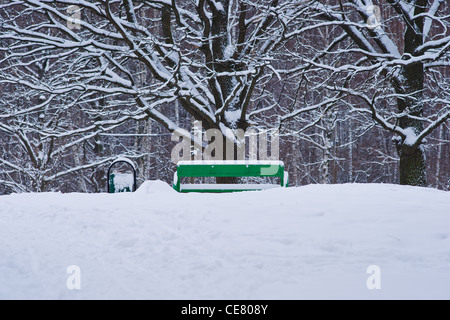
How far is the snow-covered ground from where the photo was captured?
134 inches

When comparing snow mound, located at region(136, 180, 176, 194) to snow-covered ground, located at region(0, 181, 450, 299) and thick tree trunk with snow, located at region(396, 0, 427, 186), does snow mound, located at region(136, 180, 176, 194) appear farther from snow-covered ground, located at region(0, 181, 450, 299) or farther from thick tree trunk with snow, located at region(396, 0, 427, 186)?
thick tree trunk with snow, located at region(396, 0, 427, 186)

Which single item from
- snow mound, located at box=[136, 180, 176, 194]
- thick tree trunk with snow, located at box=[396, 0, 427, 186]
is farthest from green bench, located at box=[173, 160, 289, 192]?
thick tree trunk with snow, located at box=[396, 0, 427, 186]

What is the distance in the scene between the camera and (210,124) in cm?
1197

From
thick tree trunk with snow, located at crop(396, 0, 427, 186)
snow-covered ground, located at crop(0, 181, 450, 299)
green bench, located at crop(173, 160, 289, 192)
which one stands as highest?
thick tree trunk with snow, located at crop(396, 0, 427, 186)

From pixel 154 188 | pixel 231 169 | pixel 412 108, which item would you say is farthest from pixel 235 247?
Result: pixel 412 108

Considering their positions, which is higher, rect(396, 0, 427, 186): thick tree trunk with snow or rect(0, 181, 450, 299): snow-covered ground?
rect(396, 0, 427, 186): thick tree trunk with snow

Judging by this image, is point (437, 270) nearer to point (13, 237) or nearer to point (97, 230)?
point (97, 230)

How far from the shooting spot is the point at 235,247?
432cm

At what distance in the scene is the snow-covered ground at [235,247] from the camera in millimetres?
3414

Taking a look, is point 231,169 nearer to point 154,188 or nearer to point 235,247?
point 154,188

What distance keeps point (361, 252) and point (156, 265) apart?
167cm
